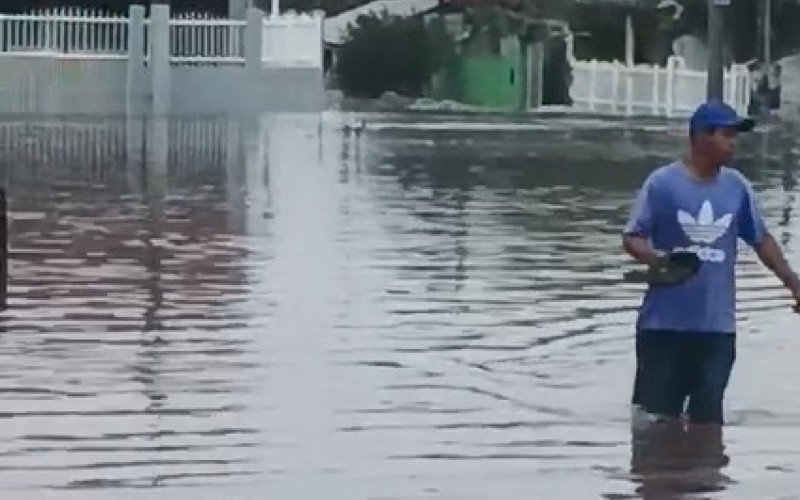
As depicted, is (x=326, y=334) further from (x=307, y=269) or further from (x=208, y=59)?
(x=208, y=59)

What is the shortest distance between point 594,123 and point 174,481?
3437cm

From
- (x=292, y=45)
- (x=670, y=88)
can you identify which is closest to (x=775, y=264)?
(x=292, y=45)

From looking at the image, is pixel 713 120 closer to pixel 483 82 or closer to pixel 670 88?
pixel 670 88

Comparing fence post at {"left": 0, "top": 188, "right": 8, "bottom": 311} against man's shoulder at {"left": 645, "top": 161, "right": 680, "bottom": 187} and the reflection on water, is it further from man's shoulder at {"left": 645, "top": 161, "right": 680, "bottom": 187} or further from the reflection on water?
man's shoulder at {"left": 645, "top": 161, "right": 680, "bottom": 187}

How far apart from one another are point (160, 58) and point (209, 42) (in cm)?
184

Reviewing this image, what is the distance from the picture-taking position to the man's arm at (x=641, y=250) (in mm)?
8898

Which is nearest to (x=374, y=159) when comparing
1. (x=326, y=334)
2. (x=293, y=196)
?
(x=293, y=196)

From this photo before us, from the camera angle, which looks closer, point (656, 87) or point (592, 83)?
point (656, 87)

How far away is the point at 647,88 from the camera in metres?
49.1

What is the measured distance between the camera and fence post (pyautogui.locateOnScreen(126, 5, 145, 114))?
4231cm

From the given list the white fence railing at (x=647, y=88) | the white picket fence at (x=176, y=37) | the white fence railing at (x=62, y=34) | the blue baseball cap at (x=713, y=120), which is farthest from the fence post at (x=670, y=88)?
the blue baseball cap at (x=713, y=120)

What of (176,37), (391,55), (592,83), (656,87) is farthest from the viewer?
(391,55)

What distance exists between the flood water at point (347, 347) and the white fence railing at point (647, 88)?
22120 mm

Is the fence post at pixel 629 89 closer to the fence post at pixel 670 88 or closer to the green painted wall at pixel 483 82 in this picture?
the fence post at pixel 670 88
